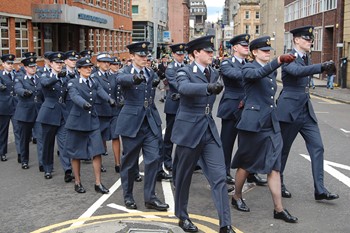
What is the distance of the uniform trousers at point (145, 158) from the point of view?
657 cm

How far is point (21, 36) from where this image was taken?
24.6 metres

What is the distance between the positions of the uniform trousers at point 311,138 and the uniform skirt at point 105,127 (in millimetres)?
3515

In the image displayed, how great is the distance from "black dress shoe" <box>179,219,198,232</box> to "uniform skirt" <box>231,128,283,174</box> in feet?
3.54

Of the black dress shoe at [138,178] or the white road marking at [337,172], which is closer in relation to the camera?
the white road marking at [337,172]

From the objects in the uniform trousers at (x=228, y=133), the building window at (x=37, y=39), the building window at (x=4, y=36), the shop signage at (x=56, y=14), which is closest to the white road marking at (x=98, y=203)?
the uniform trousers at (x=228, y=133)

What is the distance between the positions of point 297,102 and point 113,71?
4.12 meters

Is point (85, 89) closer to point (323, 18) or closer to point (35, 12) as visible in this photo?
point (35, 12)

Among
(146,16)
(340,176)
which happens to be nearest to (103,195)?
(340,176)

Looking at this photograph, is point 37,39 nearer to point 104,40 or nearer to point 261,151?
point 104,40

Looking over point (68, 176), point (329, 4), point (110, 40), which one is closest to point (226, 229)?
point (68, 176)

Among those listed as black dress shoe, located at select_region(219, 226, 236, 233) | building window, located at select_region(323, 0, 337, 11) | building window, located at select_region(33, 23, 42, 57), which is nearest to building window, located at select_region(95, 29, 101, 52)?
building window, located at select_region(33, 23, 42, 57)

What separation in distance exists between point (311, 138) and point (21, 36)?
2066cm

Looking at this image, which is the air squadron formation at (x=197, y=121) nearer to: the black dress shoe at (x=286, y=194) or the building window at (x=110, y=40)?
the black dress shoe at (x=286, y=194)

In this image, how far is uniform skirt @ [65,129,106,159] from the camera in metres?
7.47
